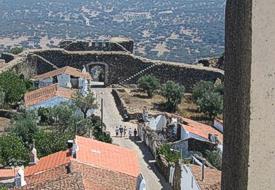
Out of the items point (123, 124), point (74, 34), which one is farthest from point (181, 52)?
point (123, 124)

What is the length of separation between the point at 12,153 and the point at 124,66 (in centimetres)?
1863

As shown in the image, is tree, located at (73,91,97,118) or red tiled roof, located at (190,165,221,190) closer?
red tiled roof, located at (190,165,221,190)

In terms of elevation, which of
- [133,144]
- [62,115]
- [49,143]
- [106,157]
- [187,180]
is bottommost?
[133,144]

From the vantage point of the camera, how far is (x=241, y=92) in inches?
140

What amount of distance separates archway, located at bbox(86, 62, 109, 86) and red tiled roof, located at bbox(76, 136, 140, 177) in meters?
19.1

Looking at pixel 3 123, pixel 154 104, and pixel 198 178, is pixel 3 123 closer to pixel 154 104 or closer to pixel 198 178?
pixel 154 104

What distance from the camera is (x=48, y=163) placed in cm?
1594

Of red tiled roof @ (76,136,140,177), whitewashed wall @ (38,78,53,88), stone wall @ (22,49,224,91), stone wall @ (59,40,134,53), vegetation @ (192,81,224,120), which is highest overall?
stone wall @ (59,40,134,53)

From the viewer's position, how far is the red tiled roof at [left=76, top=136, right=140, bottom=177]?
49.6 feet

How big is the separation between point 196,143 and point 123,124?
5.62m

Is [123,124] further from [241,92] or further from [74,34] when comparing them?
[74,34]

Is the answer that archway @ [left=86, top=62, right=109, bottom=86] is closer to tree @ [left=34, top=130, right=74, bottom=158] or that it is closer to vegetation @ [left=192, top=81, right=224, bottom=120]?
vegetation @ [left=192, top=81, right=224, bottom=120]

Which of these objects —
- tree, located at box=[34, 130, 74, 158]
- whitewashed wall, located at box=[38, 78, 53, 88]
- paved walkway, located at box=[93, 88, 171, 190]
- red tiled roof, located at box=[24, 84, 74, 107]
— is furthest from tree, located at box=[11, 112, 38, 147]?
whitewashed wall, located at box=[38, 78, 53, 88]

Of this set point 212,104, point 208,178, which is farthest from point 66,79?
point 208,178
